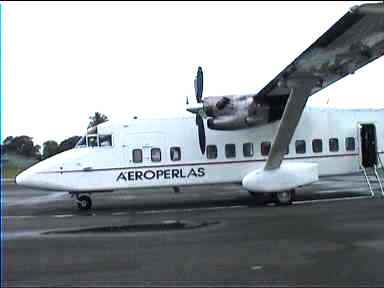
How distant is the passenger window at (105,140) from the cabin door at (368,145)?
28.6ft

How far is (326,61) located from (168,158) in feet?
21.1

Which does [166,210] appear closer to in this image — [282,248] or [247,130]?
[247,130]

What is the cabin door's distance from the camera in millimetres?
18156

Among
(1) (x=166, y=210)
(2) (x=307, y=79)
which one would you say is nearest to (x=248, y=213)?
(1) (x=166, y=210)

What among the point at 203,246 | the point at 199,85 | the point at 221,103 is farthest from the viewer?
the point at 199,85

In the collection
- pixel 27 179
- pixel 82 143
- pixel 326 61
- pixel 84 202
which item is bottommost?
pixel 84 202

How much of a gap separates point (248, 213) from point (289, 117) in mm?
3292

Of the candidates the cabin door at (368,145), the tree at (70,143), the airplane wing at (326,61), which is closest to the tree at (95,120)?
the tree at (70,143)

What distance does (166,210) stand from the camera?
16.4m

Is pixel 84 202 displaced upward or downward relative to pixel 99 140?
downward

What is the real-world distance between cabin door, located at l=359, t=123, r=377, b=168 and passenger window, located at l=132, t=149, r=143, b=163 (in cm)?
769

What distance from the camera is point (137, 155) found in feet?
56.8

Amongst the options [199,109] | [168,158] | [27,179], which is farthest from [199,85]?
[27,179]

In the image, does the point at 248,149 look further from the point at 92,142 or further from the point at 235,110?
the point at 92,142
